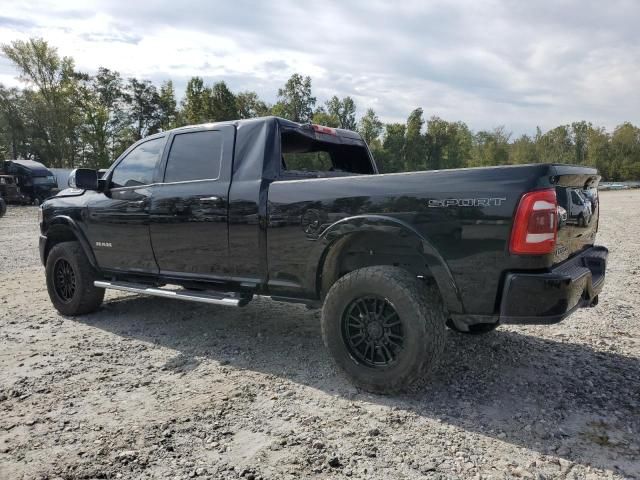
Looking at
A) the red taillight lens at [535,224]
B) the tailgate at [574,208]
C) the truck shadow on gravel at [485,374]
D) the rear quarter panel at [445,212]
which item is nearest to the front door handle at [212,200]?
the rear quarter panel at [445,212]

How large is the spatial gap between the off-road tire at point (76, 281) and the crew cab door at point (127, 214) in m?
0.22

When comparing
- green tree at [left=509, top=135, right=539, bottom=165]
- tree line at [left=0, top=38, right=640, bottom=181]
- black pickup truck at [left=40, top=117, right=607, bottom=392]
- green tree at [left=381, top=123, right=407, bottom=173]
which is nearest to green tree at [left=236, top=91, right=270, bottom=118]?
tree line at [left=0, top=38, right=640, bottom=181]

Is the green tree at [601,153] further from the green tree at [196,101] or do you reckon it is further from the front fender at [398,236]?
the front fender at [398,236]

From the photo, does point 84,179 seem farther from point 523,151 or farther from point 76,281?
point 523,151

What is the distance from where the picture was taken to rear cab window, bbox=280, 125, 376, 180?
4207mm

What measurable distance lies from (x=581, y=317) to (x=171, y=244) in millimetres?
4349

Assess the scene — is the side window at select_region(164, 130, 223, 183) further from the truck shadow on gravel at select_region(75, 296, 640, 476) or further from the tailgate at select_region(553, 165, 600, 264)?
the tailgate at select_region(553, 165, 600, 264)

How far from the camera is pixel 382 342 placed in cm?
322

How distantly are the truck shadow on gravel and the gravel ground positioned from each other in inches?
0.6

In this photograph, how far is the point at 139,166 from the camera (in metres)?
4.90

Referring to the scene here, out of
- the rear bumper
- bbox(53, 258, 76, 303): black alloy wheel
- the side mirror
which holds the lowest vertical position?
bbox(53, 258, 76, 303): black alloy wheel

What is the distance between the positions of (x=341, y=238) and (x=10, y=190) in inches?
1027

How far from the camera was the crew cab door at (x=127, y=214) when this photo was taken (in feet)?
15.2

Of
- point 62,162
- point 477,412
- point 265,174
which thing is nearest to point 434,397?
point 477,412
